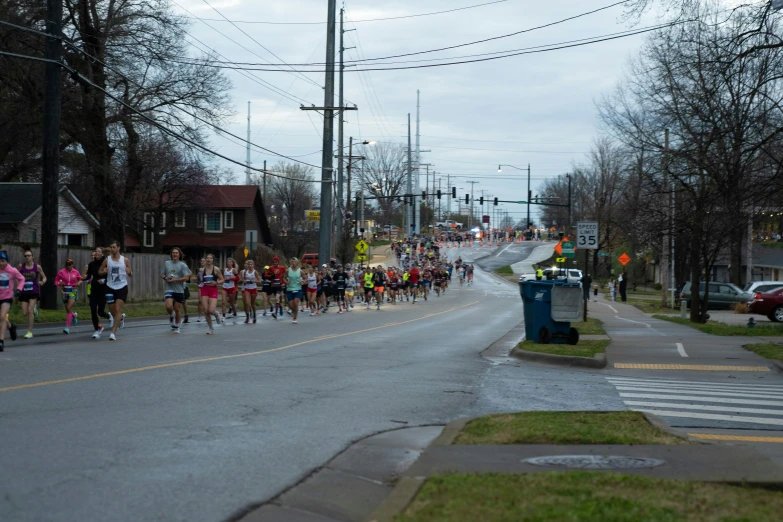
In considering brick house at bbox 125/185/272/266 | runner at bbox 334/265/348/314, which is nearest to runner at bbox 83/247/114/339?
runner at bbox 334/265/348/314

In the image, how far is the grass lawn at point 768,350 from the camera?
1852cm

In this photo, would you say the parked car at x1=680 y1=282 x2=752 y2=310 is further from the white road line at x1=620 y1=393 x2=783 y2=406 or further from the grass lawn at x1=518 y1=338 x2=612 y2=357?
the white road line at x1=620 y1=393 x2=783 y2=406

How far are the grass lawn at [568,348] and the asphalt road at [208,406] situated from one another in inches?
42.5

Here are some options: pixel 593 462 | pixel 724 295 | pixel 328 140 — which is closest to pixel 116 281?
pixel 593 462

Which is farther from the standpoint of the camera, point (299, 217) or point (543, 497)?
point (299, 217)

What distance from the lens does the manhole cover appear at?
7.02 meters

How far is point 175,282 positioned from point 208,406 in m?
11.4

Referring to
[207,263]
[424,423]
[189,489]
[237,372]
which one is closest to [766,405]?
[424,423]

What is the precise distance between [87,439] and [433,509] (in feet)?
12.2

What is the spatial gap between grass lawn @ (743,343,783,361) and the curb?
3789mm

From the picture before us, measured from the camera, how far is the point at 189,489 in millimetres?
6395

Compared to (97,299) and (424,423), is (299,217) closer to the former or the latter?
(97,299)

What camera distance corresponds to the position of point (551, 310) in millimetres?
19547

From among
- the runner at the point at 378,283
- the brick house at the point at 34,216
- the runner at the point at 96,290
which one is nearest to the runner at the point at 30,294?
the runner at the point at 96,290
